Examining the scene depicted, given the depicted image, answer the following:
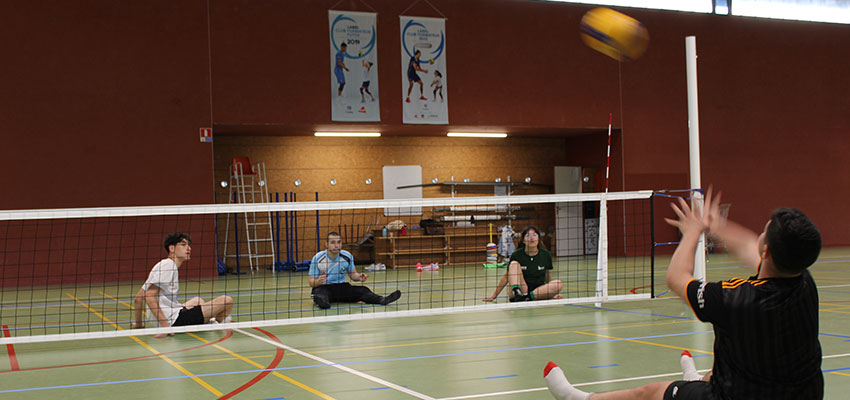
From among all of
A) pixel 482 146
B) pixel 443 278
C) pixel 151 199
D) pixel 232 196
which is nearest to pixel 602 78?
pixel 482 146

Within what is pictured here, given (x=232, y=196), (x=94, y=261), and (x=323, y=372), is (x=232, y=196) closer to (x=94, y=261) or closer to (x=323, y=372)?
(x=94, y=261)

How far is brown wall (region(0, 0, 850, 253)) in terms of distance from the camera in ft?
47.6

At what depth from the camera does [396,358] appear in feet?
19.5

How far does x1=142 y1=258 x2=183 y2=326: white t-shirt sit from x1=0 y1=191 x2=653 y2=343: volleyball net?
52 cm

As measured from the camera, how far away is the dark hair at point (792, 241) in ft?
7.98

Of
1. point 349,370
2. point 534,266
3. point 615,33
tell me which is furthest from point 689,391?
point 534,266

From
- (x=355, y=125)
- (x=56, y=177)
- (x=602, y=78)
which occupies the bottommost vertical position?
(x=56, y=177)

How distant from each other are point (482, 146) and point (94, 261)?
9.85 meters

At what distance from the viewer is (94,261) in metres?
14.7

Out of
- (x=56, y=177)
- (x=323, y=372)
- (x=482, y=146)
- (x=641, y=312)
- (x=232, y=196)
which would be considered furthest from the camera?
(x=482, y=146)

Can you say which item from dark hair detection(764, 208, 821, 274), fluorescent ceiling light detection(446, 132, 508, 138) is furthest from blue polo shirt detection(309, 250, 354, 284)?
fluorescent ceiling light detection(446, 132, 508, 138)

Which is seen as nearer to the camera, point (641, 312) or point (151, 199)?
point (641, 312)

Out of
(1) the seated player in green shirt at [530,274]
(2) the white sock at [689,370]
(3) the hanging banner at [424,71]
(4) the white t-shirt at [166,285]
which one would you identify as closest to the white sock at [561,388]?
(2) the white sock at [689,370]

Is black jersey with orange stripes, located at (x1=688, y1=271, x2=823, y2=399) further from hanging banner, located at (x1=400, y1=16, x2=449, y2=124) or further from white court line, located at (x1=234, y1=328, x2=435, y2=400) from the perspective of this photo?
hanging banner, located at (x1=400, y1=16, x2=449, y2=124)
